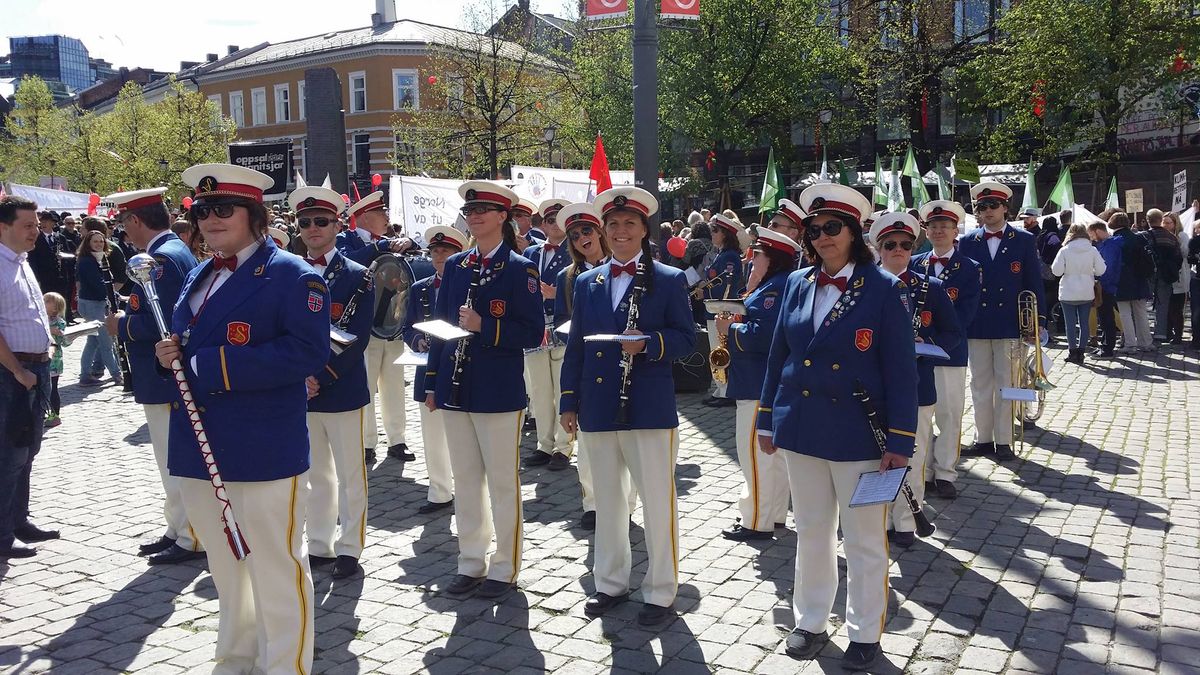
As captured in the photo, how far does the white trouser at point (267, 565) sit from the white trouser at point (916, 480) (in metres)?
3.90

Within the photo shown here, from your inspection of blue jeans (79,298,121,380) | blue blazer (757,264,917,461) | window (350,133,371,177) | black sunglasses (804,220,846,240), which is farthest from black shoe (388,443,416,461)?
window (350,133,371,177)

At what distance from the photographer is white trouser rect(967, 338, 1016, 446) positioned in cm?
880

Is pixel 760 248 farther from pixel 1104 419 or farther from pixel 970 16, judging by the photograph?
pixel 970 16

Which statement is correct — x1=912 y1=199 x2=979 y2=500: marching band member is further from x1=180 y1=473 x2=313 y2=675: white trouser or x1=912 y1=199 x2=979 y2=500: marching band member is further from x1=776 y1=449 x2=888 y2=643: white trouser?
x1=180 y1=473 x2=313 y2=675: white trouser

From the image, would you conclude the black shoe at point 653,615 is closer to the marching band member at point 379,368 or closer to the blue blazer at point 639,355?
the blue blazer at point 639,355

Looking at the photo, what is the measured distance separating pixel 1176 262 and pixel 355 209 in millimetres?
12613

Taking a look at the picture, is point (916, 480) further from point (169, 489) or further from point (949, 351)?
point (169, 489)

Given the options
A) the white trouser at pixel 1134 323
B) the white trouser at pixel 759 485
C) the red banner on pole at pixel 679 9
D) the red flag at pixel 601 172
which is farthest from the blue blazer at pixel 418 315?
the white trouser at pixel 1134 323

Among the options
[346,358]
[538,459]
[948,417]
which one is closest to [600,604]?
[346,358]

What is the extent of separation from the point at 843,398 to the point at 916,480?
101 inches

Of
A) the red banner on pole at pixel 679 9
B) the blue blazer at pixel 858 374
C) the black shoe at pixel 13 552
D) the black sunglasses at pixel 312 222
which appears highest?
the red banner on pole at pixel 679 9

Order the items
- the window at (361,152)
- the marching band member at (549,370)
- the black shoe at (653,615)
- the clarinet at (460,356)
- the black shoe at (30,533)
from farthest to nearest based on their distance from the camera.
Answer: the window at (361,152) < the marching band member at (549,370) < the black shoe at (30,533) < the clarinet at (460,356) < the black shoe at (653,615)

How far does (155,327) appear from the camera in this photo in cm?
580

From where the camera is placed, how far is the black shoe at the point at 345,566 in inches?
241
